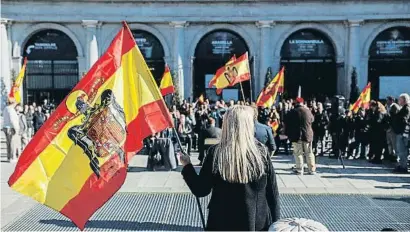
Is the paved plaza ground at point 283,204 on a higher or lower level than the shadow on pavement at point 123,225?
higher

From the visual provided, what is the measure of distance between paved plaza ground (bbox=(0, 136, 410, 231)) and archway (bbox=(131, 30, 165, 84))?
71.5 ft

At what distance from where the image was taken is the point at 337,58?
33438 millimetres

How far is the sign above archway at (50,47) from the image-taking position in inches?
1316

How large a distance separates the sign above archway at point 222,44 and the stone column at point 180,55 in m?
1.54

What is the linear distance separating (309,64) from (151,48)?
429 inches

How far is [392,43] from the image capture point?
3322 cm

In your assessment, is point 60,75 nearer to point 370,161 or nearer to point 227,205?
point 370,161

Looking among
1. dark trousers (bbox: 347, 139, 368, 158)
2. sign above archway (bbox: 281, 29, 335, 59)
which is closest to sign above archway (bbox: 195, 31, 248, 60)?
sign above archway (bbox: 281, 29, 335, 59)

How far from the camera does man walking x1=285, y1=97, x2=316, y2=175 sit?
11828 millimetres

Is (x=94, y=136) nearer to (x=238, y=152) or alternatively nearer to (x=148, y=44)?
(x=238, y=152)

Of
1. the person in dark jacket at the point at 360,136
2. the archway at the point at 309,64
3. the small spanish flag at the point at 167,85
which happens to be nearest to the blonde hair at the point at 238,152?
the person in dark jacket at the point at 360,136

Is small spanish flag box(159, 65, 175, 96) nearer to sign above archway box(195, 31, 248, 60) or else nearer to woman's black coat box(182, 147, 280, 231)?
woman's black coat box(182, 147, 280, 231)

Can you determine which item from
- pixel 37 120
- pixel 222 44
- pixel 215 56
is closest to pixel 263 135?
pixel 37 120

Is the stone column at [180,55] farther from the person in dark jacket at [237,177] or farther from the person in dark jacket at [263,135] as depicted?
the person in dark jacket at [237,177]
